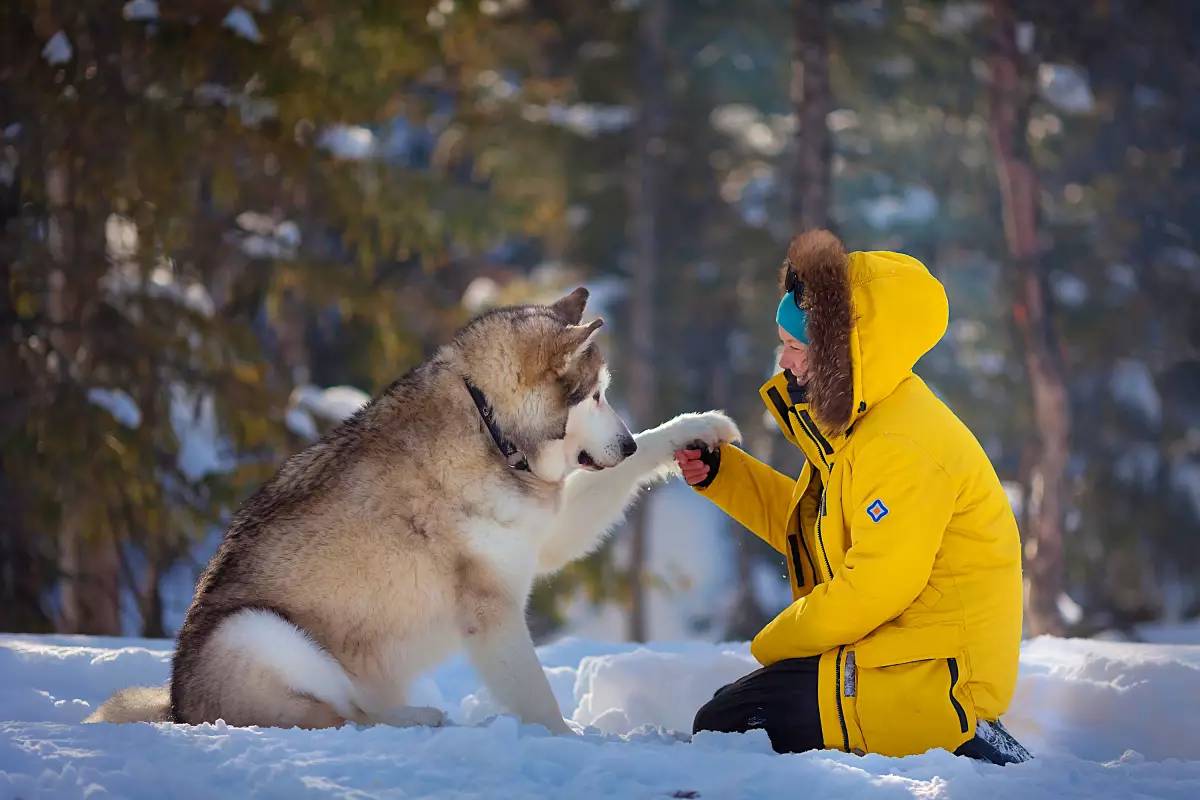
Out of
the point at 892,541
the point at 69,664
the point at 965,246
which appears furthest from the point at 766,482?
the point at 965,246

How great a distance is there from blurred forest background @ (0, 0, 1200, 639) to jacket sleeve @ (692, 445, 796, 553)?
579 centimetres

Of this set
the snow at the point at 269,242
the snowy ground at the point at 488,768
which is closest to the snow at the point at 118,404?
the snow at the point at 269,242

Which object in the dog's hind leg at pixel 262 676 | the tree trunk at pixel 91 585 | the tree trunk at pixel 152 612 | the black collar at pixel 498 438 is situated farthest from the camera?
the tree trunk at pixel 152 612

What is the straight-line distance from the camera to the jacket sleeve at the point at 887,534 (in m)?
3.88

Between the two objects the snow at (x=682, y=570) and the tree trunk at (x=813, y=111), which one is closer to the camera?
the tree trunk at (x=813, y=111)

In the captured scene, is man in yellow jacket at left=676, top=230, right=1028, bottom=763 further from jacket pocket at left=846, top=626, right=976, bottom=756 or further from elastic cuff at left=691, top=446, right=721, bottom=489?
elastic cuff at left=691, top=446, right=721, bottom=489

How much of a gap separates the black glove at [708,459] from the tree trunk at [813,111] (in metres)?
→ 9.63

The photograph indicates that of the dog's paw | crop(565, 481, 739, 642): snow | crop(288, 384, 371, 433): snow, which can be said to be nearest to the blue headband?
the dog's paw

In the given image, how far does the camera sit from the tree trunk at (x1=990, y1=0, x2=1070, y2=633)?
44.6ft

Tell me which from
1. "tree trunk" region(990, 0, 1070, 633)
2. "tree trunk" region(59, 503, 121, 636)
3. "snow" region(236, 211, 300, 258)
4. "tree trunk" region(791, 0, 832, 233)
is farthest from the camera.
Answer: "tree trunk" region(791, 0, 832, 233)

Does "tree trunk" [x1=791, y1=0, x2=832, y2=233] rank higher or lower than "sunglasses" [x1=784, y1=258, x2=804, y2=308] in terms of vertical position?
higher

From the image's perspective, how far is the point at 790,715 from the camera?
409 cm

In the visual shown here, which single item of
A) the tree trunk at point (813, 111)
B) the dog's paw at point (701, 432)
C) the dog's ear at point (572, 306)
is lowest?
the dog's paw at point (701, 432)

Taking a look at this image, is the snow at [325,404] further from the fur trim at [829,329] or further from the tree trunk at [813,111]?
the fur trim at [829,329]
